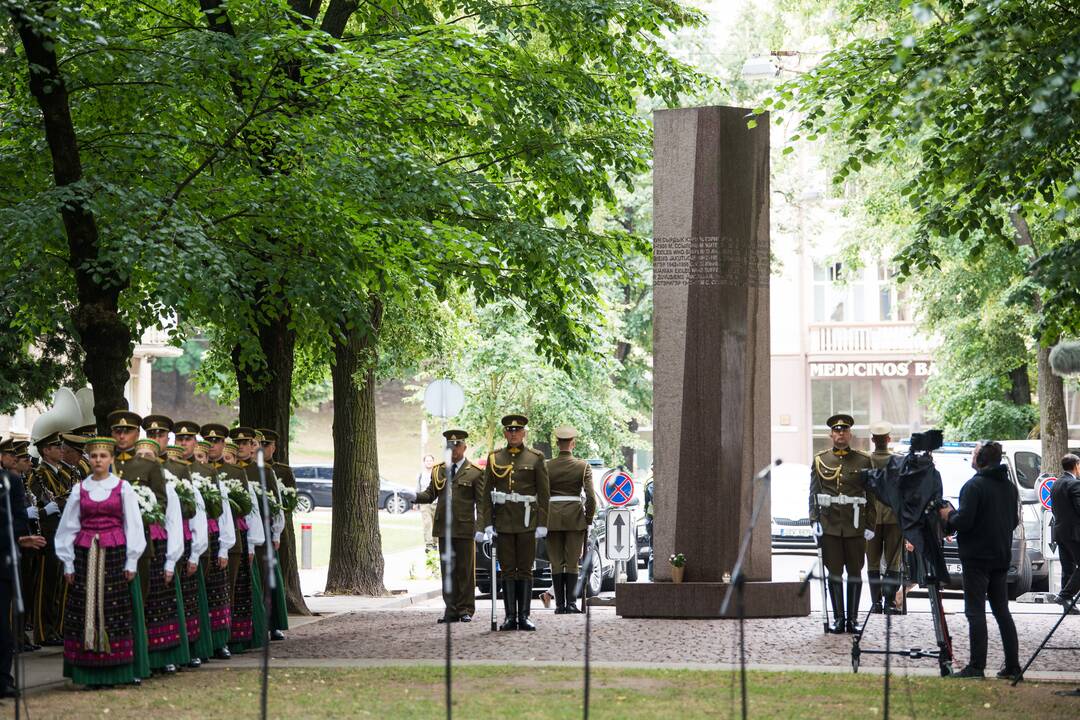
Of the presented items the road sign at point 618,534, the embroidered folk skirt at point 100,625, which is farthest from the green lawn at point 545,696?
the road sign at point 618,534

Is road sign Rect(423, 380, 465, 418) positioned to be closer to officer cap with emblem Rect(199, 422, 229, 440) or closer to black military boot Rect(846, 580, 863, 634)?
officer cap with emblem Rect(199, 422, 229, 440)

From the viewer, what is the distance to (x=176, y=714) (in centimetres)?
1034

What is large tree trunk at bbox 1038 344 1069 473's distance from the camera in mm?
26094

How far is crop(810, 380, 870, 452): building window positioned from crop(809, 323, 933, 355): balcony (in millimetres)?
1197

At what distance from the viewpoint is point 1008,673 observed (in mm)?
12078

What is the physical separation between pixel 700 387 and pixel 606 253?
10.8 feet

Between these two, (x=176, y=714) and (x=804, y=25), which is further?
(x=804, y=25)

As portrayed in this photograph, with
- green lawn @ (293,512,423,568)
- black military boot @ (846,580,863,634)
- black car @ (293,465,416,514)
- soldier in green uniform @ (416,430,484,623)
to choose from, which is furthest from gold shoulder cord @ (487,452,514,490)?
black car @ (293,465,416,514)

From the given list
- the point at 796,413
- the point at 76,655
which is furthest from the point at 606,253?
the point at 796,413

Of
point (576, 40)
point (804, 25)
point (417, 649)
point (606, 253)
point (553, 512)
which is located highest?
point (804, 25)

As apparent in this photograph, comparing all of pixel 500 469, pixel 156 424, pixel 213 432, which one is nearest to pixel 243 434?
pixel 213 432

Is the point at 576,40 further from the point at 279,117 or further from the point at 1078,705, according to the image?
the point at 1078,705

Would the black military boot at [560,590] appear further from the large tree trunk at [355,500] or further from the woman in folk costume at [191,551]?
the woman in folk costume at [191,551]

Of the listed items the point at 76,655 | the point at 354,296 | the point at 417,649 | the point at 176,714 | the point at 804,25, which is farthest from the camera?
the point at 804,25
